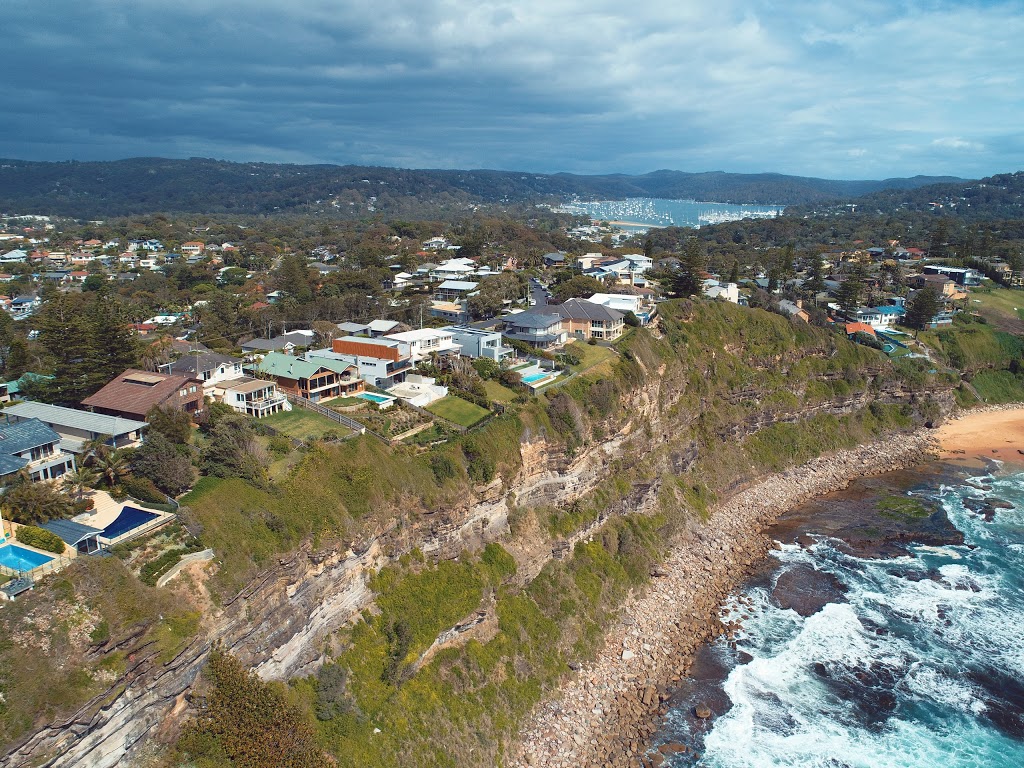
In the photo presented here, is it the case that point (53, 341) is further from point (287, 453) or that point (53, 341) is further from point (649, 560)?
point (649, 560)

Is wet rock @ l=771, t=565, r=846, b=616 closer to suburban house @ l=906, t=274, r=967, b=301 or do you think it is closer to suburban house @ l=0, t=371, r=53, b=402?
suburban house @ l=0, t=371, r=53, b=402

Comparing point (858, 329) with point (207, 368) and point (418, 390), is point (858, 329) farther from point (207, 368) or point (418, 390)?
point (207, 368)

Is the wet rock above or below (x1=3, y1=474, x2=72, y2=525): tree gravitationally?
below

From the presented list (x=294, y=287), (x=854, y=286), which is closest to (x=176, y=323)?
(x=294, y=287)

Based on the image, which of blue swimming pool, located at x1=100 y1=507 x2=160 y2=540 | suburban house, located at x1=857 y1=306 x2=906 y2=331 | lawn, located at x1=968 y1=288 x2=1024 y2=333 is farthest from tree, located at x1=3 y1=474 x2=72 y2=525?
lawn, located at x1=968 y1=288 x2=1024 y2=333

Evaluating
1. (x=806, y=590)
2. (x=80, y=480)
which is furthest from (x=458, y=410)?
(x=806, y=590)

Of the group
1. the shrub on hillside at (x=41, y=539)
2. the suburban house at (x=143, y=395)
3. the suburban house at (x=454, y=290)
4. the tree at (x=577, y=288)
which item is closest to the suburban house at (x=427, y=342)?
the suburban house at (x=143, y=395)
